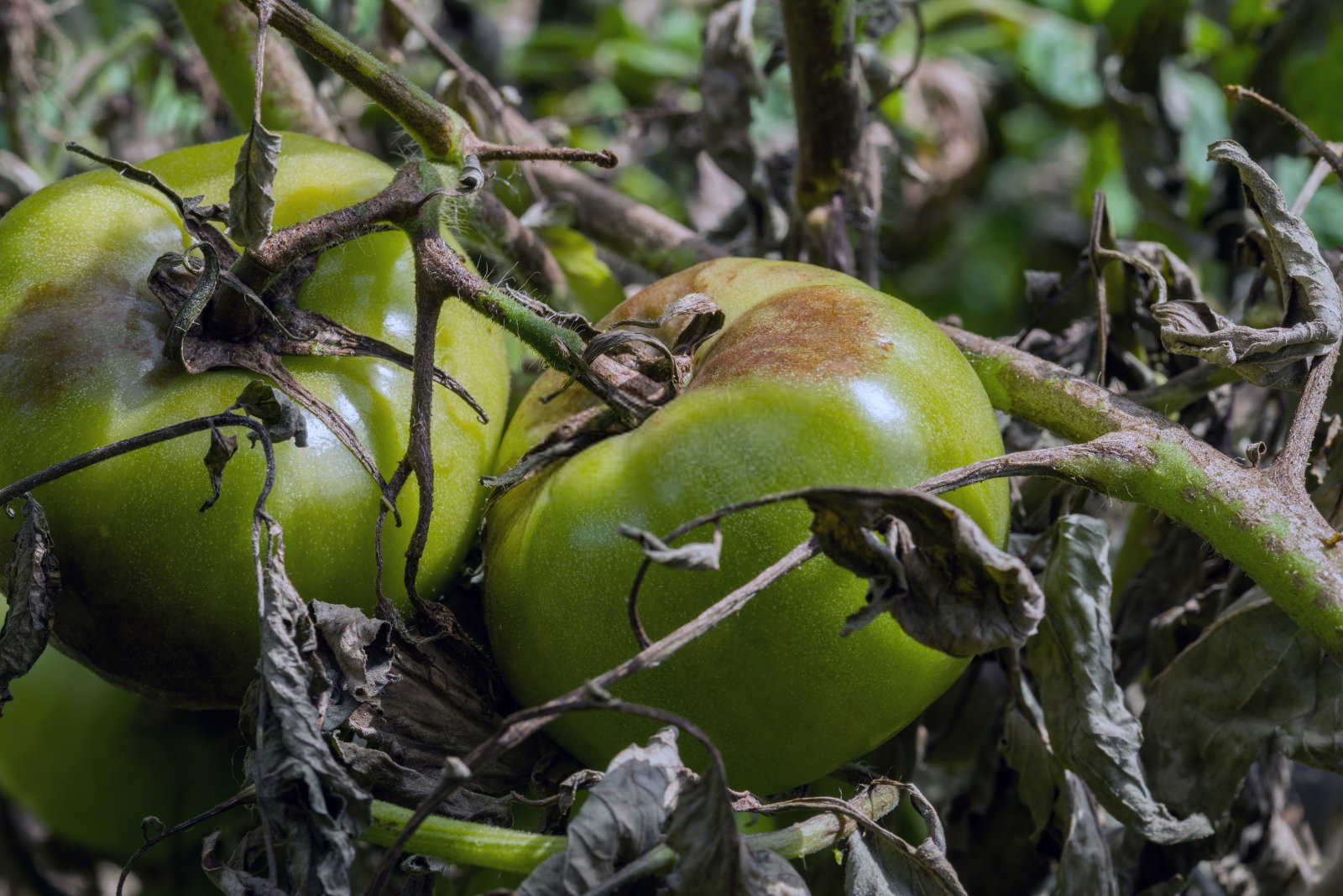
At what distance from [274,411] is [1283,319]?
0.58 meters

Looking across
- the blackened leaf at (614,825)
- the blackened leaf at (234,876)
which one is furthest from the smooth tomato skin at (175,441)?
the blackened leaf at (614,825)

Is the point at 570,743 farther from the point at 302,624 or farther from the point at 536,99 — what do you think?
the point at 536,99

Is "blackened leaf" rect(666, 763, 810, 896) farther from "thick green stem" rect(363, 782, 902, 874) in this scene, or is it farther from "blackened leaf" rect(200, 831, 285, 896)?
"blackened leaf" rect(200, 831, 285, 896)

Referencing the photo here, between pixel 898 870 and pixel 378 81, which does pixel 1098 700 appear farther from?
pixel 378 81

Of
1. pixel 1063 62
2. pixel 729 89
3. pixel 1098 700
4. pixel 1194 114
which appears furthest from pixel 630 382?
pixel 1063 62

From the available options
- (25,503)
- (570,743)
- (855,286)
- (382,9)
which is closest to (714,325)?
(855,286)

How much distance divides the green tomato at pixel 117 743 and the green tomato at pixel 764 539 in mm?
451

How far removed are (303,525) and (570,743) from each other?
200mm

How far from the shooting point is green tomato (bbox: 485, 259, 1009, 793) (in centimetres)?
62

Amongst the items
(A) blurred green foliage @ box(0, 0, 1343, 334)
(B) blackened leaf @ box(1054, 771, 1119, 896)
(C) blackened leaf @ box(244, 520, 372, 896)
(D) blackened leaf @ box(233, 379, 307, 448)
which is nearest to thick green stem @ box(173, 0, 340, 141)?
(A) blurred green foliage @ box(0, 0, 1343, 334)

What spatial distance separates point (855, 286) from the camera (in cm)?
73

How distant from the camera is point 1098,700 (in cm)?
70

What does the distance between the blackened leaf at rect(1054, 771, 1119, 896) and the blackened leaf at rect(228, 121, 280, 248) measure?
60cm

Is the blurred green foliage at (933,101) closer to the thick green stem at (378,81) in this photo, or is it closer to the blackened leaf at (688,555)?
the thick green stem at (378,81)
